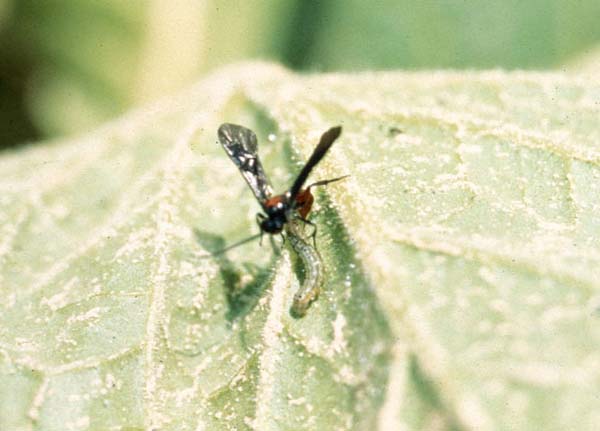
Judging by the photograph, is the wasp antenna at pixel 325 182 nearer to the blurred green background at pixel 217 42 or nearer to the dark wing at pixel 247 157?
the dark wing at pixel 247 157

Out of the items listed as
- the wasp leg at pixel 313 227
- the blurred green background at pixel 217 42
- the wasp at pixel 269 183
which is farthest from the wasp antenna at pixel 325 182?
the blurred green background at pixel 217 42

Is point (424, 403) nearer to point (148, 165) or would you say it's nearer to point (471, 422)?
point (471, 422)

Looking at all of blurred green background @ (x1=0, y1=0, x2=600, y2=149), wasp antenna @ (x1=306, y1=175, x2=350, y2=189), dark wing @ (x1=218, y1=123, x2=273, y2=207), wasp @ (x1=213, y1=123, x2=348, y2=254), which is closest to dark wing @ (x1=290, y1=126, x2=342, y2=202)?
wasp @ (x1=213, y1=123, x2=348, y2=254)

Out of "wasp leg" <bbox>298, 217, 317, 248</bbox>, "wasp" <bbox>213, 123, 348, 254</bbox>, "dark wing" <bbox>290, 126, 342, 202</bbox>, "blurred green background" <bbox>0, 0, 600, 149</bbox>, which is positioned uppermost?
"dark wing" <bbox>290, 126, 342, 202</bbox>

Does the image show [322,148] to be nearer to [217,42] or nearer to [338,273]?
[338,273]

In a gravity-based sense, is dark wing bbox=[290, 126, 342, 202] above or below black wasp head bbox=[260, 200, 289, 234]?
above

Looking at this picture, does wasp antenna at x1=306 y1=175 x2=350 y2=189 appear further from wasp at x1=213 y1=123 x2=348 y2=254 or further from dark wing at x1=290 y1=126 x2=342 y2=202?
dark wing at x1=290 y1=126 x2=342 y2=202
